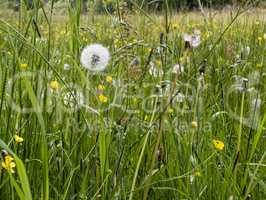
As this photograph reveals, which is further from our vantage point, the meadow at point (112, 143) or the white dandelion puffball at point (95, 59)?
the white dandelion puffball at point (95, 59)

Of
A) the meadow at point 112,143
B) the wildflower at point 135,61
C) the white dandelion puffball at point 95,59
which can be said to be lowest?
the meadow at point 112,143

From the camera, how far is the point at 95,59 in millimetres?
1237

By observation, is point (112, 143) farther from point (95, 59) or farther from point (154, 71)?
point (154, 71)

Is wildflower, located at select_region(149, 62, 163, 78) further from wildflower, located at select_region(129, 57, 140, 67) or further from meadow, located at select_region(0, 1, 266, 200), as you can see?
meadow, located at select_region(0, 1, 266, 200)

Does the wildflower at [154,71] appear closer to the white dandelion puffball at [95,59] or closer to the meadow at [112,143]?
the meadow at [112,143]

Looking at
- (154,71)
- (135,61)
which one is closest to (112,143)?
(135,61)

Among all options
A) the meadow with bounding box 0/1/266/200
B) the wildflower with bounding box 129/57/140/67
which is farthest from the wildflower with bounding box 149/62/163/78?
the meadow with bounding box 0/1/266/200

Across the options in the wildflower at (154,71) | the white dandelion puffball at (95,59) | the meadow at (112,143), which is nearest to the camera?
the meadow at (112,143)

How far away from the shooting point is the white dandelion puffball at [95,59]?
1.23 m

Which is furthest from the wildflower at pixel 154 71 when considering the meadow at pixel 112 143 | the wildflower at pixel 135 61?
the meadow at pixel 112 143

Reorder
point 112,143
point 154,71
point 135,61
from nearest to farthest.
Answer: point 112,143, point 135,61, point 154,71

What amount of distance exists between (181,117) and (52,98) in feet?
1.21

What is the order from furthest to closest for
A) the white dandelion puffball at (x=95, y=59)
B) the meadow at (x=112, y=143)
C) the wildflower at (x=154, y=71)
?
the wildflower at (x=154, y=71) → the white dandelion puffball at (x=95, y=59) → the meadow at (x=112, y=143)

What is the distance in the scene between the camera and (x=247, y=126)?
1425mm
